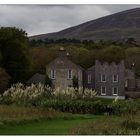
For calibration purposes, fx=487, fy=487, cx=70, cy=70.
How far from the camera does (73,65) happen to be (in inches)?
1150

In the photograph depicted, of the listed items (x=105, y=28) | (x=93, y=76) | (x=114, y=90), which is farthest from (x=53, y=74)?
(x=105, y=28)

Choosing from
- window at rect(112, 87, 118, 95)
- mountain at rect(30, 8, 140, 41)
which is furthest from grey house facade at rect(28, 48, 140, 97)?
mountain at rect(30, 8, 140, 41)

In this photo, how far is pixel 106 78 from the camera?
29.2m

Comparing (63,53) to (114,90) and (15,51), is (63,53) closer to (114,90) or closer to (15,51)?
(15,51)

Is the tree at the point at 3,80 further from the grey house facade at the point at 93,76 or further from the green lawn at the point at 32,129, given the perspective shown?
the green lawn at the point at 32,129

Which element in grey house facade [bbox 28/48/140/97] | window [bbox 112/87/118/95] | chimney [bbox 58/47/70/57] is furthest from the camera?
chimney [bbox 58/47/70/57]

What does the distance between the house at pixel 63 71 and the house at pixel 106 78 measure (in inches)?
25.7

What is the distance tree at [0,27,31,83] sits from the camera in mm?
29172

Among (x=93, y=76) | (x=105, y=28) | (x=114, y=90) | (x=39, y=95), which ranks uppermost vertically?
(x=105, y=28)

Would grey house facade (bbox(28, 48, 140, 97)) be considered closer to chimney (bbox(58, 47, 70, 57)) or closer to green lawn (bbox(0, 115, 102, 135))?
chimney (bbox(58, 47, 70, 57))

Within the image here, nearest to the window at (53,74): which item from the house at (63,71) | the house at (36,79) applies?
the house at (63,71)

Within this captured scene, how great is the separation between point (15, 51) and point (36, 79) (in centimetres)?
414

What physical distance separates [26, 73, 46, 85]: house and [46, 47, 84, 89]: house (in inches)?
28.7

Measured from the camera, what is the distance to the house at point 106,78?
2808 cm
